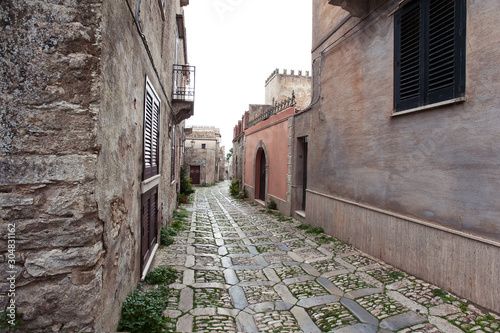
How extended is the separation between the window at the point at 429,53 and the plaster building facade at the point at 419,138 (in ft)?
0.05

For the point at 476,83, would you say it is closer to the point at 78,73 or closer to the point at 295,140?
the point at 78,73

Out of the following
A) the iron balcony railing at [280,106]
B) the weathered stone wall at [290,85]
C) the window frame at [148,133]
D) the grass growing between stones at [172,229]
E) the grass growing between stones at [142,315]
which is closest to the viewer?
the grass growing between stones at [142,315]

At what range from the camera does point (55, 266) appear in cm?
194

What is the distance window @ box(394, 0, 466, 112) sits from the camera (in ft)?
12.1

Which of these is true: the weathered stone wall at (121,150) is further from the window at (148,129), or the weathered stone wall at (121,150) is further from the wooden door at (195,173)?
the wooden door at (195,173)

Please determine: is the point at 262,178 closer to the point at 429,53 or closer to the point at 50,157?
the point at 429,53

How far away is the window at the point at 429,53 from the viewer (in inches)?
145

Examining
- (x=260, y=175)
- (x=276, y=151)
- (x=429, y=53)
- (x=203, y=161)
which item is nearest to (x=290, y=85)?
(x=203, y=161)

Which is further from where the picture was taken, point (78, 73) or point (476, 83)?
point (476, 83)

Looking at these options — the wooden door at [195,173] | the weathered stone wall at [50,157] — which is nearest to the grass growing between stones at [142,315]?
the weathered stone wall at [50,157]

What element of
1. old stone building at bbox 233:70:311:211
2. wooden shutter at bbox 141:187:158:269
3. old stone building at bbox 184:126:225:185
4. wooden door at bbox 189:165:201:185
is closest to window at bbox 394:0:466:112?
wooden shutter at bbox 141:187:158:269

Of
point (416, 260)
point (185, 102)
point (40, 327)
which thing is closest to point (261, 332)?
point (40, 327)

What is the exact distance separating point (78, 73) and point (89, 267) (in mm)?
1426

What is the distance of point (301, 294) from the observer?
12.5ft
